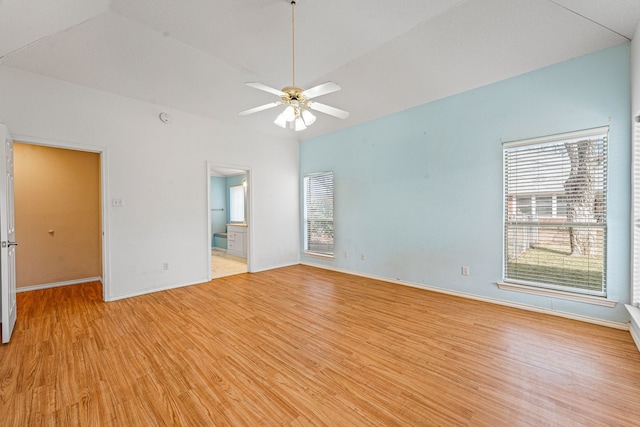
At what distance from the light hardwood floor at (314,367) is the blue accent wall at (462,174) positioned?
2.29ft

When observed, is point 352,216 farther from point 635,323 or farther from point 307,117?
point 635,323

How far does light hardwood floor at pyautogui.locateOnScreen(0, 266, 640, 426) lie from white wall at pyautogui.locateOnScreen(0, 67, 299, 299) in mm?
892

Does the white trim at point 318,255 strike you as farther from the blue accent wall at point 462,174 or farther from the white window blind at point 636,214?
the white window blind at point 636,214

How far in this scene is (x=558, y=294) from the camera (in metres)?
2.96

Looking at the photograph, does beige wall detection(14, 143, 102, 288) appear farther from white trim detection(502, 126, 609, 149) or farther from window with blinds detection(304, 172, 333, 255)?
white trim detection(502, 126, 609, 149)

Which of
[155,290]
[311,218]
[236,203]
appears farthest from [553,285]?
[236,203]

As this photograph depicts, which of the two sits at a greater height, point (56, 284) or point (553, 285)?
point (553, 285)

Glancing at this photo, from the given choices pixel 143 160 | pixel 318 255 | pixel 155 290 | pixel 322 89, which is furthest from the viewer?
pixel 318 255

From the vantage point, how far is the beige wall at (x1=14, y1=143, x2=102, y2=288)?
4168 millimetres

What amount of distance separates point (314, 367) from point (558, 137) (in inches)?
140

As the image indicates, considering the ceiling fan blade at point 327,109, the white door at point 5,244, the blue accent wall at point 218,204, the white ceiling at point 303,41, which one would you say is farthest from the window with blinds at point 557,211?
the blue accent wall at point 218,204

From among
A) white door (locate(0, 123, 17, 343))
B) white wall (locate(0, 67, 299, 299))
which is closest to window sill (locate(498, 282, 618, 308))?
white wall (locate(0, 67, 299, 299))

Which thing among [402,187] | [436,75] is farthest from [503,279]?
[436,75]

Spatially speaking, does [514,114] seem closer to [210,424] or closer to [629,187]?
[629,187]
